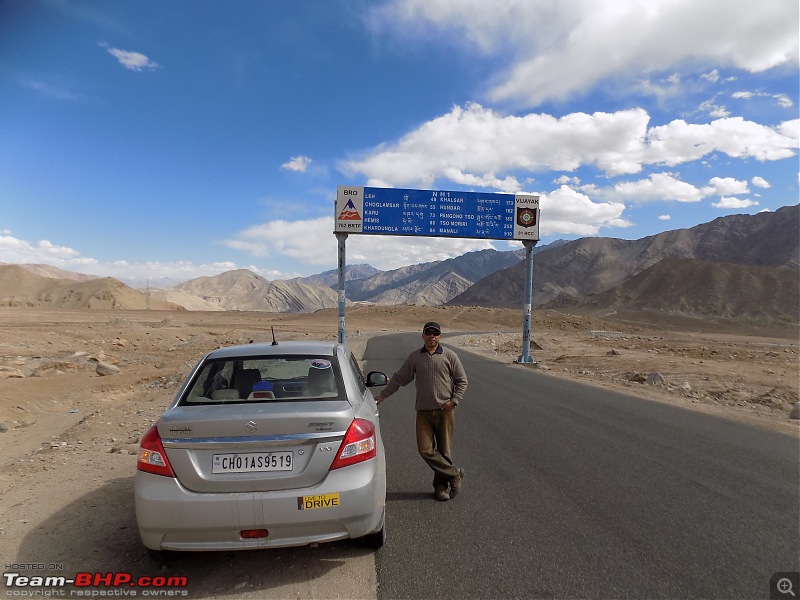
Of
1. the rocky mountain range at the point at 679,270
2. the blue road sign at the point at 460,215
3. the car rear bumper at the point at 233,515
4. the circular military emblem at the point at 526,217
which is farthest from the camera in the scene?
the rocky mountain range at the point at 679,270

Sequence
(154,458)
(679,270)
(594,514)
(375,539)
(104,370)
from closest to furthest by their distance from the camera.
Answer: (154,458) → (375,539) → (594,514) → (104,370) → (679,270)

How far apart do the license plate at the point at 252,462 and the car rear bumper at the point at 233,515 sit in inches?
5.7

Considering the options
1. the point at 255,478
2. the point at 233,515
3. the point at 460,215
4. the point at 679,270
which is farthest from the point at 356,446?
the point at 679,270

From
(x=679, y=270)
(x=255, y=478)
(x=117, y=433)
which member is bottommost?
(x=117, y=433)

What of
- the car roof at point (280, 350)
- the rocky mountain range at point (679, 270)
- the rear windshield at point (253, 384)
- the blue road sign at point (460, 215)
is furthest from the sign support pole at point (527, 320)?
the rocky mountain range at point (679, 270)

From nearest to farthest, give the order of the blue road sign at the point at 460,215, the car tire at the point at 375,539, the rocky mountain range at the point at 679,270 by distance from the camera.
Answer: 1. the car tire at the point at 375,539
2. the blue road sign at the point at 460,215
3. the rocky mountain range at the point at 679,270

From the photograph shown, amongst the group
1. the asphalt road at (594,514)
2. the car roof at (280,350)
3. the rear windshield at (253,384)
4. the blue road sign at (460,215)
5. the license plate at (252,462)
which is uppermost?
the blue road sign at (460,215)

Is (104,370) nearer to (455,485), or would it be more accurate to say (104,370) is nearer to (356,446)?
(455,485)

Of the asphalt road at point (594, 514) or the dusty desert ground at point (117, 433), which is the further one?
the dusty desert ground at point (117, 433)

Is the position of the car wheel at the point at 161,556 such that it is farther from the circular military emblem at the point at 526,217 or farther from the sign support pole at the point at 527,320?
the circular military emblem at the point at 526,217

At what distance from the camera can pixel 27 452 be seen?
7902mm

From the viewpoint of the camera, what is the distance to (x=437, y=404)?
490cm

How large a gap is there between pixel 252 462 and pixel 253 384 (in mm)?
1013

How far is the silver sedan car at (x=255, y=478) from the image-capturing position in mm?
3234
